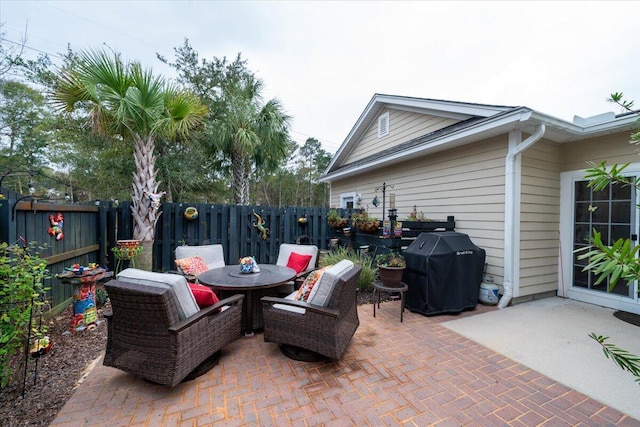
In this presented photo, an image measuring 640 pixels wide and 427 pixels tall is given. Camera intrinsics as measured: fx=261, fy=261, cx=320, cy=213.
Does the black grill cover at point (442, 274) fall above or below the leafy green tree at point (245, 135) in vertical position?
below

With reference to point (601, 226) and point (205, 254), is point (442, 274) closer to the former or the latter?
point (601, 226)

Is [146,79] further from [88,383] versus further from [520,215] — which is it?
[520,215]

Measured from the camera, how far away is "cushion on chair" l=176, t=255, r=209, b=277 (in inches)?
148

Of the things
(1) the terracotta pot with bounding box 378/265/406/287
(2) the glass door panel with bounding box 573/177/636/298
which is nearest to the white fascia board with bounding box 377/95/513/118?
(2) the glass door panel with bounding box 573/177/636/298

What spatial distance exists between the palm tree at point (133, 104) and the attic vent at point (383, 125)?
5.19m

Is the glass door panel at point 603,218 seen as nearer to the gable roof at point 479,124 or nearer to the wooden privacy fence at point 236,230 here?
the gable roof at point 479,124

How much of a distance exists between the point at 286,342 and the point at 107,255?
167 inches

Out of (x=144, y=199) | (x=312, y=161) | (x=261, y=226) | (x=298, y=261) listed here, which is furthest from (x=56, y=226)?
(x=312, y=161)

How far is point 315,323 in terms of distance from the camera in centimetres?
244

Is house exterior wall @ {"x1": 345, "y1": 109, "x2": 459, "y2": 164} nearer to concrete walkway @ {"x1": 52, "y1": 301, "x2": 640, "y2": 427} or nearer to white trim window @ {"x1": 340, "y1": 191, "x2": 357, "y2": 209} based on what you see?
white trim window @ {"x1": 340, "y1": 191, "x2": 357, "y2": 209}

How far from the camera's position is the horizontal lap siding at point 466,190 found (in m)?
4.33

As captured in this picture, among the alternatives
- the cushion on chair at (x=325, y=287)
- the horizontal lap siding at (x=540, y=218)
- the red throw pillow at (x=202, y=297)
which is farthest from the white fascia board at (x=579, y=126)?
the red throw pillow at (x=202, y=297)

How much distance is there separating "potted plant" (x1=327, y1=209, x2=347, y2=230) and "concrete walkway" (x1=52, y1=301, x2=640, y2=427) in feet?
12.9

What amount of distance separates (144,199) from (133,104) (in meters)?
1.55
